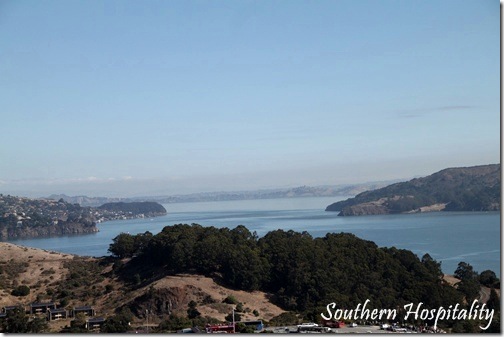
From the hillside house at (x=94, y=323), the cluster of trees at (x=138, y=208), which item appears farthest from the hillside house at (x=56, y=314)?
the cluster of trees at (x=138, y=208)

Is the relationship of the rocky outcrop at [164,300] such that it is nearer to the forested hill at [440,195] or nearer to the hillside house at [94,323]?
the hillside house at [94,323]

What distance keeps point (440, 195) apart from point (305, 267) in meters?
38.9

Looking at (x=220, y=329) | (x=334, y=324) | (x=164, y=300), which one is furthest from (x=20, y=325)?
(x=334, y=324)

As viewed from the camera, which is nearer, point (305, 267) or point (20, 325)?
point (20, 325)

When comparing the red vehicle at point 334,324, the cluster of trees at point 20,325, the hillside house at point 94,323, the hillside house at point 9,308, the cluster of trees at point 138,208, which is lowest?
the hillside house at point 94,323

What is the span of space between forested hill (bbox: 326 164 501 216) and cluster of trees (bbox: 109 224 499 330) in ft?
105

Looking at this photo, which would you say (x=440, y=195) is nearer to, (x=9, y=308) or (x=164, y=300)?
(x=164, y=300)

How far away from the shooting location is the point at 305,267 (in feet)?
42.8

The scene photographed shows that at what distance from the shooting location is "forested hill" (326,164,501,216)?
45.5 meters

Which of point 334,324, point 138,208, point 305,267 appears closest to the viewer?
point 334,324

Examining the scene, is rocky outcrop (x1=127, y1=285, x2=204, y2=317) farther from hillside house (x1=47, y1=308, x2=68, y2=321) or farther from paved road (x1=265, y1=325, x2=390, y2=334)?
paved road (x1=265, y1=325, x2=390, y2=334)

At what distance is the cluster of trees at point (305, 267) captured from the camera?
12.0 metres

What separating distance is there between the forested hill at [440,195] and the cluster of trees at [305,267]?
31.9 metres

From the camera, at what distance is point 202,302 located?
12625mm
